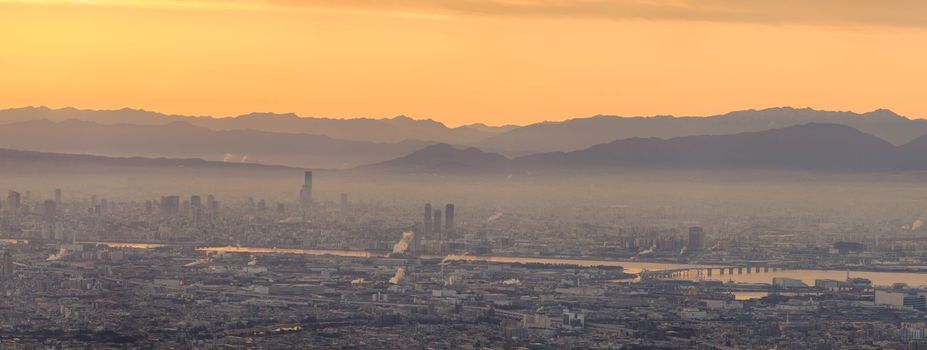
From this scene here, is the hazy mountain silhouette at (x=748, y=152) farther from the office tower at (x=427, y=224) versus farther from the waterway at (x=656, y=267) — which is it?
the waterway at (x=656, y=267)

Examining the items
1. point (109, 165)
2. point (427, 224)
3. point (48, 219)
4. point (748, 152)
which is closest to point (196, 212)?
point (48, 219)

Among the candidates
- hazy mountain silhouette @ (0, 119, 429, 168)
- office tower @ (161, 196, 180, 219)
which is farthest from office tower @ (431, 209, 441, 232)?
hazy mountain silhouette @ (0, 119, 429, 168)

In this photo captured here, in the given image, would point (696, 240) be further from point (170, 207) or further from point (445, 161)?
point (445, 161)

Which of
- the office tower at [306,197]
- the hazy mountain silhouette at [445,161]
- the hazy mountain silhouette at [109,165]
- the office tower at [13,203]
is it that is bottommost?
the office tower at [13,203]

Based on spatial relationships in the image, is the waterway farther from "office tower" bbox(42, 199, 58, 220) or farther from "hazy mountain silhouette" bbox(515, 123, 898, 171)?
"hazy mountain silhouette" bbox(515, 123, 898, 171)

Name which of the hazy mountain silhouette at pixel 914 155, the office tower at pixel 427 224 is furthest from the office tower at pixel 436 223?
the hazy mountain silhouette at pixel 914 155
